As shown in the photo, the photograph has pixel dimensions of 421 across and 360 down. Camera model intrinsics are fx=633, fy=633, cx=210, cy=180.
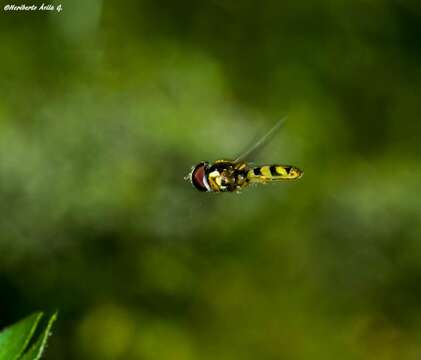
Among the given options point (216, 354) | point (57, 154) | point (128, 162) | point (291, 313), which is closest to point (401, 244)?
point (291, 313)

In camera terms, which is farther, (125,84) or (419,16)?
(125,84)

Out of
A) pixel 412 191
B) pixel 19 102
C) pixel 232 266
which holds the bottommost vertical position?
pixel 232 266

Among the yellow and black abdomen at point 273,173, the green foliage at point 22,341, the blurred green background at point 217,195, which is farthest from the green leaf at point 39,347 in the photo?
the blurred green background at point 217,195

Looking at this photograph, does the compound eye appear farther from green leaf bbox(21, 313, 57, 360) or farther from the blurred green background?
green leaf bbox(21, 313, 57, 360)

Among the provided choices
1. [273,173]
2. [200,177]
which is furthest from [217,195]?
[273,173]

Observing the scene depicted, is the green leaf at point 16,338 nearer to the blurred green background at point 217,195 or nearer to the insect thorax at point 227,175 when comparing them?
the insect thorax at point 227,175

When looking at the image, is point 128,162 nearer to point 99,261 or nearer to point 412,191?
point 99,261

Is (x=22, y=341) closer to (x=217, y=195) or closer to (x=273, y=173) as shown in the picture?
(x=273, y=173)
